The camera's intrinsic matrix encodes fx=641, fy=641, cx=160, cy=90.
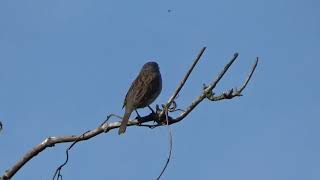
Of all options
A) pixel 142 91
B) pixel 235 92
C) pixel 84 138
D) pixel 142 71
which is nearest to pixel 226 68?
pixel 235 92

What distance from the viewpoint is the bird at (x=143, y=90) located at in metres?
8.49

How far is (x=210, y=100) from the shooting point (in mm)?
5082

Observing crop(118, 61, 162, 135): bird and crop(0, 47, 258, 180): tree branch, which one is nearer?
crop(0, 47, 258, 180): tree branch

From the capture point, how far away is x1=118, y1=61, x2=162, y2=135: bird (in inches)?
334

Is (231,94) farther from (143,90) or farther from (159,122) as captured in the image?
(143,90)

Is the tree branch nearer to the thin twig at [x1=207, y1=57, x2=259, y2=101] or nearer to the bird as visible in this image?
the thin twig at [x1=207, y1=57, x2=259, y2=101]

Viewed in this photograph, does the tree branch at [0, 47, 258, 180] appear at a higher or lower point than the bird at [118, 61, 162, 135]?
lower

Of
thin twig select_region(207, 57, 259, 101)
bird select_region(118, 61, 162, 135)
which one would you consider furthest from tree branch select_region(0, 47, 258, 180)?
bird select_region(118, 61, 162, 135)

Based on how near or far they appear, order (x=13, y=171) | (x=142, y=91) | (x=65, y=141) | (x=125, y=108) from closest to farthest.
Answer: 1. (x=13, y=171)
2. (x=65, y=141)
3. (x=125, y=108)
4. (x=142, y=91)

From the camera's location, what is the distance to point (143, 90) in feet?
29.1

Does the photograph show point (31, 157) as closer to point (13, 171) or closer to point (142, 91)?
point (13, 171)

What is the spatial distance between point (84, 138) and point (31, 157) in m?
0.46

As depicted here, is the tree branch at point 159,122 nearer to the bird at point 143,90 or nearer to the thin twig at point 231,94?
the thin twig at point 231,94

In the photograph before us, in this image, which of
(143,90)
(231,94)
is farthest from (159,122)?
(143,90)
